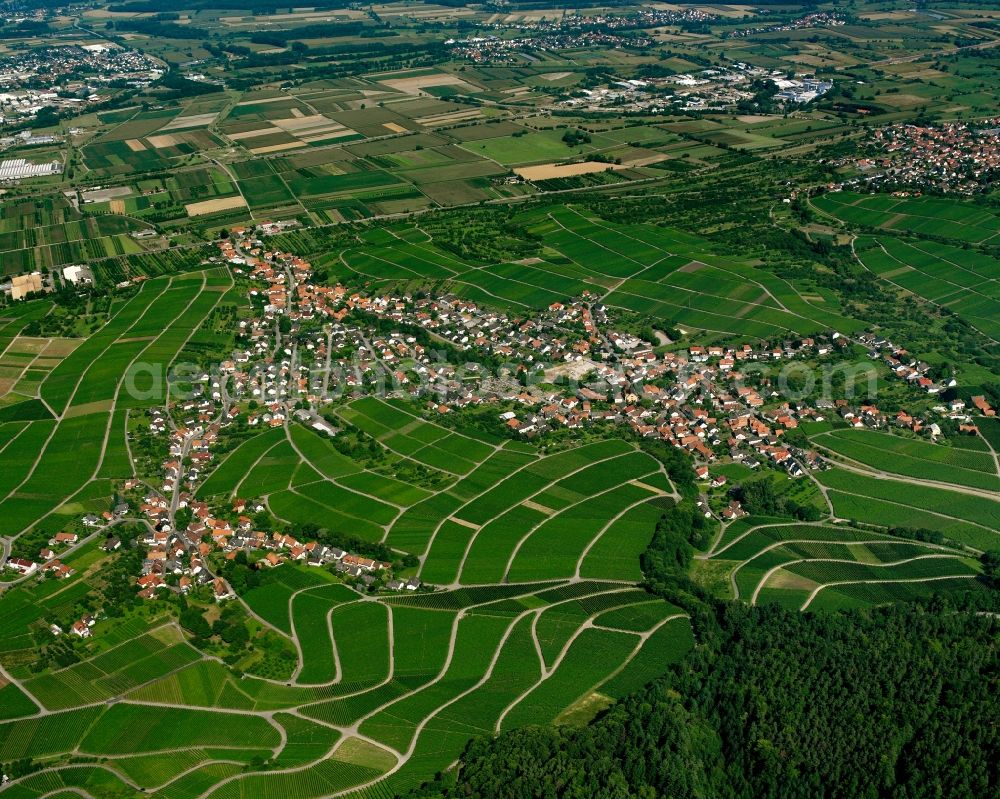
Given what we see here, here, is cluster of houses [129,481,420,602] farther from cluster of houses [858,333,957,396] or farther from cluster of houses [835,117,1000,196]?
cluster of houses [835,117,1000,196]

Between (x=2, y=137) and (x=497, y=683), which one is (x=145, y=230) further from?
(x=497, y=683)

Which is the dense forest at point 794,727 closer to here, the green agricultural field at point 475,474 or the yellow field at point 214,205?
the green agricultural field at point 475,474

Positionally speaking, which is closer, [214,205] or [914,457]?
[914,457]

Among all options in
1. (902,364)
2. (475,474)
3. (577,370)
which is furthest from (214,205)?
(902,364)

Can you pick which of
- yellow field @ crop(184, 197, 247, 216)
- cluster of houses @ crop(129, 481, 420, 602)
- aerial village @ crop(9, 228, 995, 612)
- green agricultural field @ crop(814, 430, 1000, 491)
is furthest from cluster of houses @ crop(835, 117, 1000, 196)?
cluster of houses @ crop(129, 481, 420, 602)

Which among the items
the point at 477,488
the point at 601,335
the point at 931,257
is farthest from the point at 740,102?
the point at 477,488

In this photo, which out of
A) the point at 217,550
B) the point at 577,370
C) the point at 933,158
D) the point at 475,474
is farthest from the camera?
the point at 933,158

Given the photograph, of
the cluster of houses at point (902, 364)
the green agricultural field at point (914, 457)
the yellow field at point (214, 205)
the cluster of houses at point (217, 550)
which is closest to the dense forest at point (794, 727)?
the green agricultural field at point (914, 457)

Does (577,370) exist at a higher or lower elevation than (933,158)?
lower

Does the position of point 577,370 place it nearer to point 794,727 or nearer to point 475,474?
point 475,474
